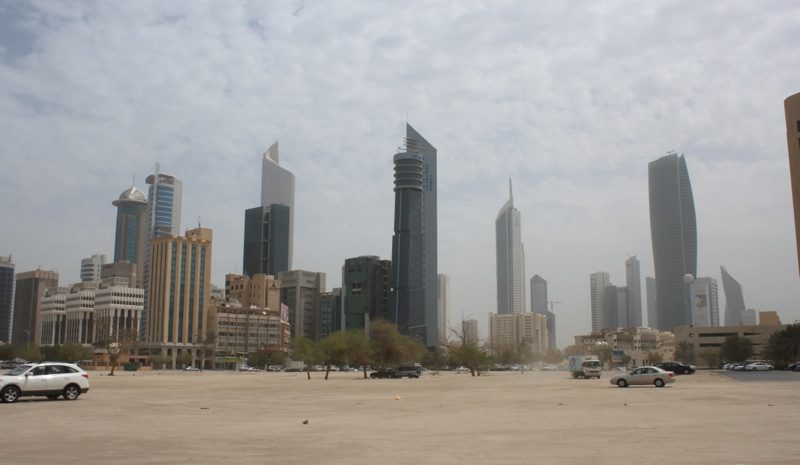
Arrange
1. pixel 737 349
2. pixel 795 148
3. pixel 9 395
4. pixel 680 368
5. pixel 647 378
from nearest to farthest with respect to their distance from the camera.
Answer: pixel 9 395
pixel 647 378
pixel 795 148
pixel 680 368
pixel 737 349

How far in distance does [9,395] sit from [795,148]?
73480 millimetres

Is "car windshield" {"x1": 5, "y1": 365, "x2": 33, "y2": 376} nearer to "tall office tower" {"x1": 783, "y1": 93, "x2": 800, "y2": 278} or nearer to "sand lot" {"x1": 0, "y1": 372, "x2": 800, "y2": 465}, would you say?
"sand lot" {"x1": 0, "y1": 372, "x2": 800, "y2": 465}

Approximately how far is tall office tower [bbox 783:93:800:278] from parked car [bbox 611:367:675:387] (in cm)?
3709

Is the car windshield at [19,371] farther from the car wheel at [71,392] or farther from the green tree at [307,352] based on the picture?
the green tree at [307,352]

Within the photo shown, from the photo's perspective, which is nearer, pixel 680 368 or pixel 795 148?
Answer: pixel 795 148

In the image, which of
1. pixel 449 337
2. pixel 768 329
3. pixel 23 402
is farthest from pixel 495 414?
pixel 768 329

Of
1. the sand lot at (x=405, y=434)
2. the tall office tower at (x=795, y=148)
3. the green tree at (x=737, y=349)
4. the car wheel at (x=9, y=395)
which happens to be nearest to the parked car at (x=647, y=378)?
the sand lot at (x=405, y=434)

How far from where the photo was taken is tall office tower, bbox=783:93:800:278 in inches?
2926

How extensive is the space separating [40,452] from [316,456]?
5585 mm

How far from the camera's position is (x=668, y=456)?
14312 mm

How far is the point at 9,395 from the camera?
29.6 metres

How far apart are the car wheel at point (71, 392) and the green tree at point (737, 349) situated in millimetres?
133001

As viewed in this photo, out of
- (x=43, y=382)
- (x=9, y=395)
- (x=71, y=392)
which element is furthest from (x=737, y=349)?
(x=9, y=395)

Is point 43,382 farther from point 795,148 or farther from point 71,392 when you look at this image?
point 795,148
